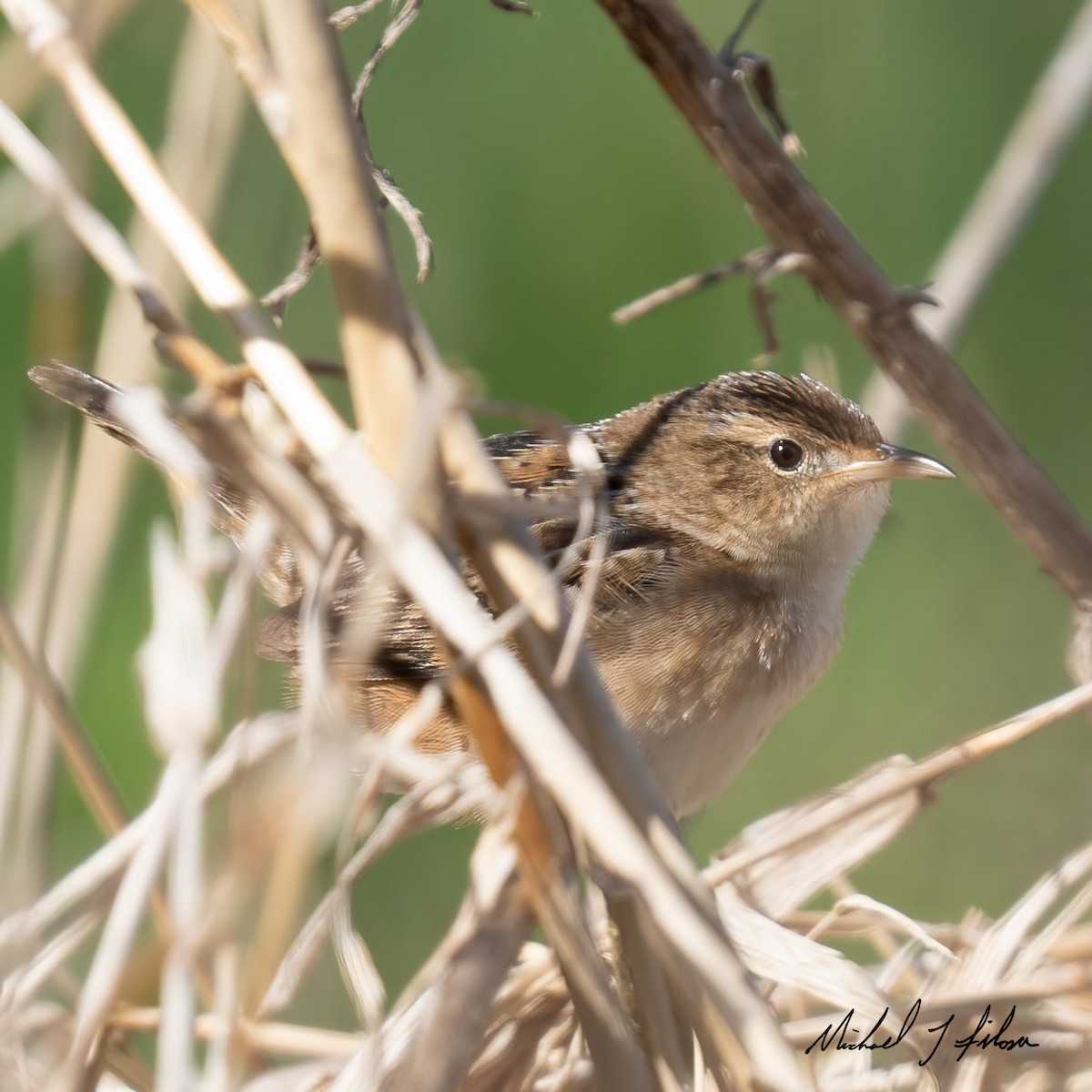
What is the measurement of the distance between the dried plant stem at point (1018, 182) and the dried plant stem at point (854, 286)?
0.52 feet

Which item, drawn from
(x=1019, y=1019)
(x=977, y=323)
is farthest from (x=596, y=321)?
(x=1019, y=1019)

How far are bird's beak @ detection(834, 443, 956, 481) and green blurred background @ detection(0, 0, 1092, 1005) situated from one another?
1.29ft

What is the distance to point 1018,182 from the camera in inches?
85.5

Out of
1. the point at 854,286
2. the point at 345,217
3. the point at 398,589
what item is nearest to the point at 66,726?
the point at 345,217

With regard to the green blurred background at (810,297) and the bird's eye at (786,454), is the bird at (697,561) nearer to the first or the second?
the bird's eye at (786,454)

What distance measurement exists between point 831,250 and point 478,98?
1.81 m

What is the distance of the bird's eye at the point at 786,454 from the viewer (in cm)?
310

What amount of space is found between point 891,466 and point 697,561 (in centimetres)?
46

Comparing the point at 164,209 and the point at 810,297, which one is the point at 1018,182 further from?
the point at 810,297

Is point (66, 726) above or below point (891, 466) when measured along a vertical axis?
below

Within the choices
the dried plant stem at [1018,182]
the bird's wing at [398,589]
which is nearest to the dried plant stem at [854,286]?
the dried plant stem at [1018,182]

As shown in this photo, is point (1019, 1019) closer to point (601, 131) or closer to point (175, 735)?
point (175, 735)

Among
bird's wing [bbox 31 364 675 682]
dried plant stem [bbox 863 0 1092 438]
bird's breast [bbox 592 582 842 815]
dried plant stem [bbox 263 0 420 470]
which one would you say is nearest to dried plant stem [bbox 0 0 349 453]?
dried plant stem [bbox 263 0 420 470]
